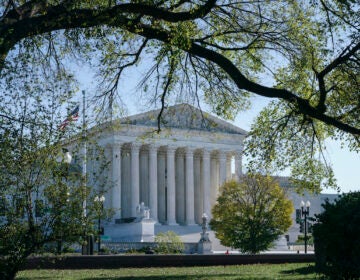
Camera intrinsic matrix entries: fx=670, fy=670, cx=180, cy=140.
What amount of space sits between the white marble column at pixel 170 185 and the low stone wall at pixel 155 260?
56.0m

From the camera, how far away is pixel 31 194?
50.5 ft

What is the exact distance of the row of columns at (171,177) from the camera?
8581 cm

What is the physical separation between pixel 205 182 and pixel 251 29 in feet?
241

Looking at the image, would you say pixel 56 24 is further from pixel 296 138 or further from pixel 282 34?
pixel 296 138

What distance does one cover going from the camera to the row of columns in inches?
3378

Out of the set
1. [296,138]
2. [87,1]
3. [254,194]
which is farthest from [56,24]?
[254,194]

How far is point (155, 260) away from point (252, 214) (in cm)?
2507

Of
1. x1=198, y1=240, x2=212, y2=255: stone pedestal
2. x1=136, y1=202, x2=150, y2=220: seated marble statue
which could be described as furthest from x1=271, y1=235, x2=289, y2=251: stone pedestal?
x1=198, y1=240, x2=212, y2=255: stone pedestal

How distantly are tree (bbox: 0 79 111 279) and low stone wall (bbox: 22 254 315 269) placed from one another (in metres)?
10.1

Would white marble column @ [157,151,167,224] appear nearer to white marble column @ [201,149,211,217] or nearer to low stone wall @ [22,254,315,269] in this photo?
white marble column @ [201,149,211,217]

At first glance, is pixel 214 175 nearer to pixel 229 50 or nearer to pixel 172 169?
pixel 172 169

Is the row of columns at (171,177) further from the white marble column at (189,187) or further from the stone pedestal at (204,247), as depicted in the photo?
the stone pedestal at (204,247)

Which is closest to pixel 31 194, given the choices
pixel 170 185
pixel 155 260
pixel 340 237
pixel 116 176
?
pixel 340 237

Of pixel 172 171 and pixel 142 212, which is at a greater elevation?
pixel 172 171
